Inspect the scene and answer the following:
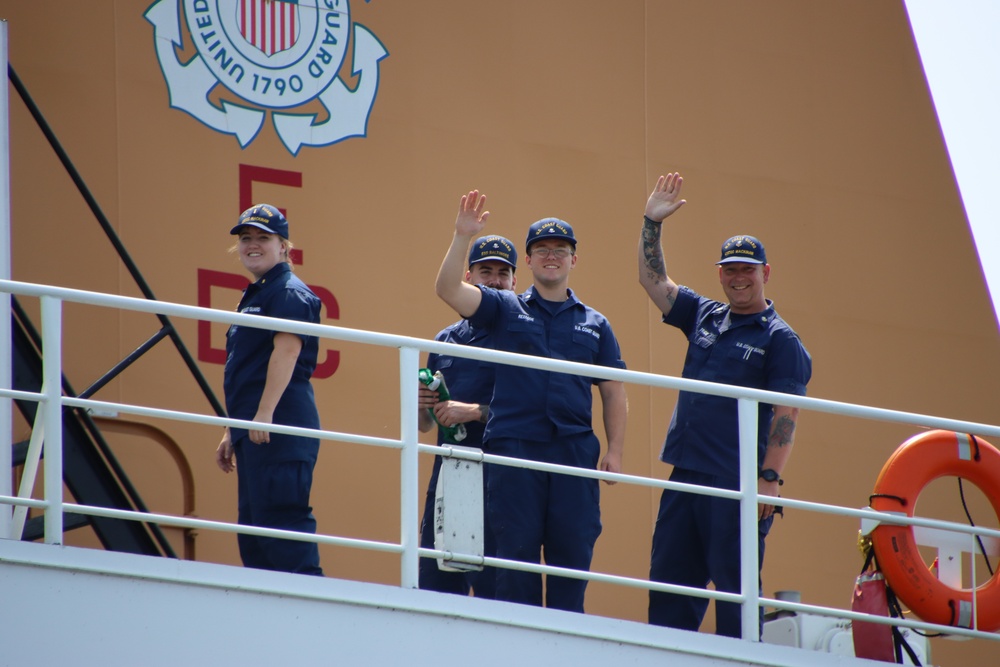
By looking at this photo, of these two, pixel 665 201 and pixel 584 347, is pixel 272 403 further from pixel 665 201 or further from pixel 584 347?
pixel 665 201

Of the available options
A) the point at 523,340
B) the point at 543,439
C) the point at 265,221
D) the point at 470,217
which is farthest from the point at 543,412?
the point at 265,221

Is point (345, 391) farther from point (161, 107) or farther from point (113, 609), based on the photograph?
point (113, 609)

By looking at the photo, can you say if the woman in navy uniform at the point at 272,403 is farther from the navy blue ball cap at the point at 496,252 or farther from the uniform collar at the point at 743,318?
the uniform collar at the point at 743,318

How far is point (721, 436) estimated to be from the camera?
467cm

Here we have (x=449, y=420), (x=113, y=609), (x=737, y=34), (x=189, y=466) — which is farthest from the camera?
(x=737, y=34)

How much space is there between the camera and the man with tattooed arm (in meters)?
4.55

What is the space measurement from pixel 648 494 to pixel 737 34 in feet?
8.30

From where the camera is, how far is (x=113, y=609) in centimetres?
346

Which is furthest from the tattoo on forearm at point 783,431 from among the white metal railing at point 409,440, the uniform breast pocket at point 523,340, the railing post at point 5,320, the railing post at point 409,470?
the railing post at point 5,320

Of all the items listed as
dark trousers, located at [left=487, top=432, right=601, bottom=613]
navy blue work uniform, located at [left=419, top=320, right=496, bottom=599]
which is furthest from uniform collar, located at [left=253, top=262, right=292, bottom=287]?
dark trousers, located at [left=487, top=432, right=601, bottom=613]

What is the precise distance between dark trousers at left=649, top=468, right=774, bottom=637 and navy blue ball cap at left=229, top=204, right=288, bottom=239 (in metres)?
1.58

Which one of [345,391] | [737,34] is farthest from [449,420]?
[737,34]

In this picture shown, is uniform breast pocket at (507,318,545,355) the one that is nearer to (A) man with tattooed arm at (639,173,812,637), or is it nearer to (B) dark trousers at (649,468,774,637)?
(A) man with tattooed arm at (639,173,812,637)

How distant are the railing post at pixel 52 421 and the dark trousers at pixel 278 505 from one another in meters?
0.78
